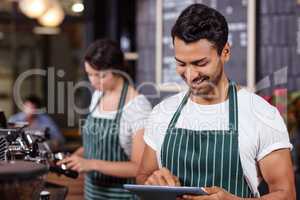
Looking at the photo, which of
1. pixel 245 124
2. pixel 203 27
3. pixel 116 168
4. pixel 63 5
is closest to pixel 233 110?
pixel 245 124

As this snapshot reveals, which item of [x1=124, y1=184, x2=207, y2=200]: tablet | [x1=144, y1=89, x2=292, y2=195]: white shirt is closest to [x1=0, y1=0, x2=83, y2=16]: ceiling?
[x1=144, y1=89, x2=292, y2=195]: white shirt

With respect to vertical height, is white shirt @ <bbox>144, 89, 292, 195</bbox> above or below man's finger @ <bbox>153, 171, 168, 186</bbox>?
above

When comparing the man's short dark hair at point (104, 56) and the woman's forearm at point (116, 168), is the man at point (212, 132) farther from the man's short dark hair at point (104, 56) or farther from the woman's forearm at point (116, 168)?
the man's short dark hair at point (104, 56)

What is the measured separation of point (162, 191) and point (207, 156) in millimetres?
284

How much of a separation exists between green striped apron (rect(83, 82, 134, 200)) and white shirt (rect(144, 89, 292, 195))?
94 centimetres

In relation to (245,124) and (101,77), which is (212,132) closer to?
(245,124)

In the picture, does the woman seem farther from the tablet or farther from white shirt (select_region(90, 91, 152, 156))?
the tablet

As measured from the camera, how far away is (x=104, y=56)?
291 centimetres

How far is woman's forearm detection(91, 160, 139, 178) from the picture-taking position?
108 inches

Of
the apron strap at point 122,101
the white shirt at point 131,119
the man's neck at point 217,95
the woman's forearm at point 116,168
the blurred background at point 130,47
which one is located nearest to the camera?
the man's neck at point 217,95

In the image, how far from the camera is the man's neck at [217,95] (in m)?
1.90

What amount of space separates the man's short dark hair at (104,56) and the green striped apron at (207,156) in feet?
3.30

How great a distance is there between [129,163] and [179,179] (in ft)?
2.83

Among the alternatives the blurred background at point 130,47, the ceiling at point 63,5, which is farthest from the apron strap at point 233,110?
the ceiling at point 63,5
